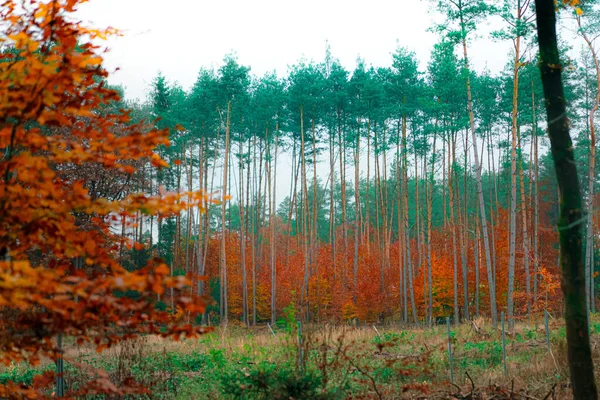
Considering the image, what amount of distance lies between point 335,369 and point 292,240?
3577cm

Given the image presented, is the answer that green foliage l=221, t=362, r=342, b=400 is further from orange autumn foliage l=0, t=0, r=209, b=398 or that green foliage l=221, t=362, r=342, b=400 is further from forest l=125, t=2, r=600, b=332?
forest l=125, t=2, r=600, b=332

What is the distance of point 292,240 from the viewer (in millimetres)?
41219

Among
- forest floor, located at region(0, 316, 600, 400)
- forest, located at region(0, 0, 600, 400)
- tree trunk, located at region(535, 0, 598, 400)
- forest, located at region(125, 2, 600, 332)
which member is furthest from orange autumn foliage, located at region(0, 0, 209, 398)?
forest, located at region(125, 2, 600, 332)

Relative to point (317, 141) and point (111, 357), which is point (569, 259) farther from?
point (317, 141)

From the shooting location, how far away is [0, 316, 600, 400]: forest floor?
4.93 meters

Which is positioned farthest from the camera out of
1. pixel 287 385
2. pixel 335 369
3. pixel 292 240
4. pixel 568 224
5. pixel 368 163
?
pixel 292 240

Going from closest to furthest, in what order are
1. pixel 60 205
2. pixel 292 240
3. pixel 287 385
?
pixel 60 205
pixel 287 385
pixel 292 240

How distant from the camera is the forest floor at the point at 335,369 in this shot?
16.2 ft

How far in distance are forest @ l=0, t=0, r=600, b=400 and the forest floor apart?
6cm

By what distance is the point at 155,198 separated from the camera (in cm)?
229

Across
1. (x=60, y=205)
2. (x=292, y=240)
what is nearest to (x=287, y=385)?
(x=60, y=205)

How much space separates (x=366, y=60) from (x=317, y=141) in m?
5.24

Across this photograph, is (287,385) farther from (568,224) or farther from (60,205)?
(60,205)

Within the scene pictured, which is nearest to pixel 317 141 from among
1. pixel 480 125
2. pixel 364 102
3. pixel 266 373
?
pixel 364 102
